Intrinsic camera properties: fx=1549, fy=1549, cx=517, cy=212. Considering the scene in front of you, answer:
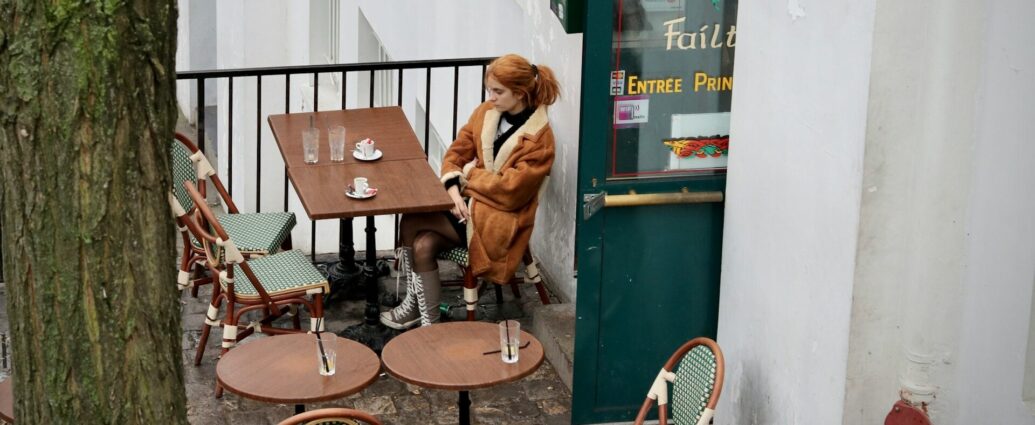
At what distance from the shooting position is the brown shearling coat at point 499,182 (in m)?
7.55

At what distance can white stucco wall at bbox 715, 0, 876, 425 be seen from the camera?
5.49 m

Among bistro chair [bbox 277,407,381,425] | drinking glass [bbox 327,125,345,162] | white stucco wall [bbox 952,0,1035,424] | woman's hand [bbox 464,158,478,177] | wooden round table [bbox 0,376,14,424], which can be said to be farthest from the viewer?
drinking glass [bbox 327,125,345,162]

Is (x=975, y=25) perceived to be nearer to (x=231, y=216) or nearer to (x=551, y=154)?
(x=551, y=154)

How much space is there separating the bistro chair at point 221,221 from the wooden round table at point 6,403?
69.6 inches

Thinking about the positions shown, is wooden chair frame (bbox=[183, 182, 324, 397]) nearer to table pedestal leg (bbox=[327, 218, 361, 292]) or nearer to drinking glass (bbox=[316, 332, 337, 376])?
table pedestal leg (bbox=[327, 218, 361, 292])

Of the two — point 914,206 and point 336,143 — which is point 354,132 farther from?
point 914,206

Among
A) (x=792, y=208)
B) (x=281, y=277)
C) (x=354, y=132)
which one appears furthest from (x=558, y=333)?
(x=792, y=208)

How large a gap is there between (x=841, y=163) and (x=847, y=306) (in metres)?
0.51

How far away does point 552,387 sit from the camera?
24.9 feet

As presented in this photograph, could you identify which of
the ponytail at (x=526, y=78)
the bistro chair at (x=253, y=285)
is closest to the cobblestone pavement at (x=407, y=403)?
the bistro chair at (x=253, y=285)

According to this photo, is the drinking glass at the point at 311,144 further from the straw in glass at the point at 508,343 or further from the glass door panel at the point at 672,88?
the straw in glass at the point at 508,343

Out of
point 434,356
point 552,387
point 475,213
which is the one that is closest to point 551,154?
point 475,213

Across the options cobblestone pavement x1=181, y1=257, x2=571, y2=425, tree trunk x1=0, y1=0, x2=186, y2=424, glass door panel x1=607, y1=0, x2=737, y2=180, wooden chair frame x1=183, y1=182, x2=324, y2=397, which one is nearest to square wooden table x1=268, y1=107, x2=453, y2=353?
wooden chair frame x1=183, y1=182, x2=324, y2=397

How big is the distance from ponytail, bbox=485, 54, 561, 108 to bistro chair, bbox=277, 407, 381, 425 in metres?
2.39
